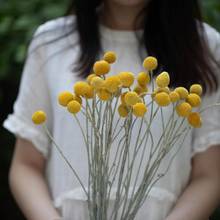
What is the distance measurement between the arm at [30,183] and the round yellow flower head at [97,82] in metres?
0.51

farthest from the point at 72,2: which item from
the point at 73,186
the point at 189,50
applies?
the point at 73,186

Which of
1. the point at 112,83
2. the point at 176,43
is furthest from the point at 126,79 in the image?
the point at 176,43

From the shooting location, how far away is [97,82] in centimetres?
85

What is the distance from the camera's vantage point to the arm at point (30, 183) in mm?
1328

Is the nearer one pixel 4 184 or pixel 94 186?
pixel 94 186

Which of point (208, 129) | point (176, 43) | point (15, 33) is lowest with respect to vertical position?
point (15, 33)

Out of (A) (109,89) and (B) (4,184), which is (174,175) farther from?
(B) (4,184)

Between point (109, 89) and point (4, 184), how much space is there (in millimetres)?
1625

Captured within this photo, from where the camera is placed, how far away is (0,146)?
92.1 inches

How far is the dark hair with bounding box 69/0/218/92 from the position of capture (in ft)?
4.39

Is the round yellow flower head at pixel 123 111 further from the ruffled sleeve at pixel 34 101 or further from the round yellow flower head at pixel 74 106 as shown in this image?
the ruffled sleeve at pixel 34 101

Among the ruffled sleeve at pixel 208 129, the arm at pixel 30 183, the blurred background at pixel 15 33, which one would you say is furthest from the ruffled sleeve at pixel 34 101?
the blurred background at pixel 15 33

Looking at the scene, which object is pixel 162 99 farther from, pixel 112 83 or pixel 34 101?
pixel 34 101

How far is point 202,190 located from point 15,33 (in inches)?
36.4
